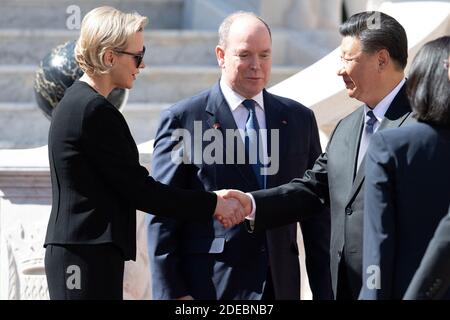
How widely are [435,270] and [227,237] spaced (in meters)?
1.59

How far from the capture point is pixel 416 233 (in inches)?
180

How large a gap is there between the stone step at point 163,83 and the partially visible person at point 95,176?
4.56m

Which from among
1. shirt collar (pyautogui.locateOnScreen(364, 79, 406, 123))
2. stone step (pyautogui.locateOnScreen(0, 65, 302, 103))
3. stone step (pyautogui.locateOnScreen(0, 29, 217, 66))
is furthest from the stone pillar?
stone step (pyautogui.locateOnScreen(0, 29, 217, 66))

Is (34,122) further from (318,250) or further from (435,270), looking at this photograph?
(435,270)

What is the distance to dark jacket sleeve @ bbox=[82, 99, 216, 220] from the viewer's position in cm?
511

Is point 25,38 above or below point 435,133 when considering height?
above

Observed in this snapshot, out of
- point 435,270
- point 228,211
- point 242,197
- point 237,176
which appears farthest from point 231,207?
point 435,270

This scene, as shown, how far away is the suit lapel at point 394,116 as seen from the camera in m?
5.16

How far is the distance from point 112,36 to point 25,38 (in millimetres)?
5079

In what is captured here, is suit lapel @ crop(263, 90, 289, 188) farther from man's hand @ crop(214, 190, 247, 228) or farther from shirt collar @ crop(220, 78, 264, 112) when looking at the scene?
man's hand @ crop(214, 190, 247, 228)

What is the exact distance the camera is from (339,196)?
527cm
